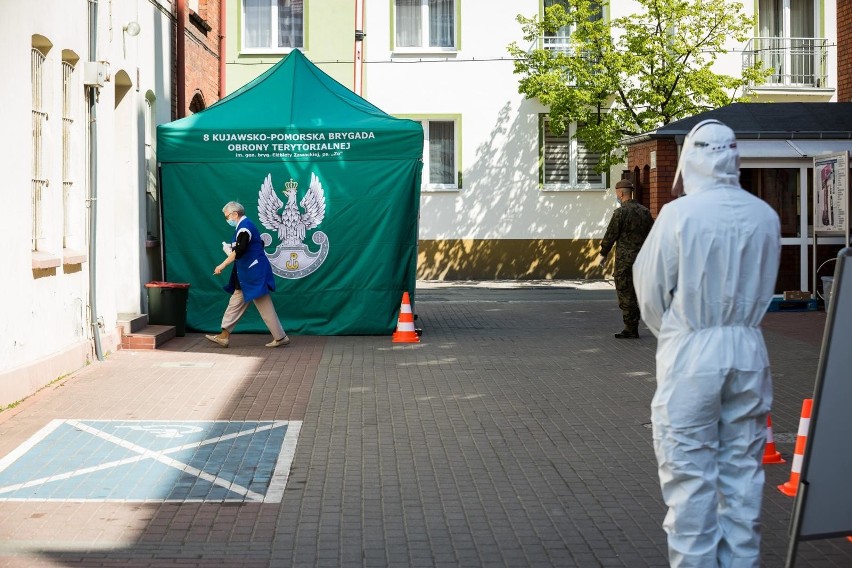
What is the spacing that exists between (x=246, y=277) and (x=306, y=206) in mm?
1831

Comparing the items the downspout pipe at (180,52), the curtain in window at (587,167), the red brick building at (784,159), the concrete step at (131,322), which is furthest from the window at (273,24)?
the concrete step at (131,322)

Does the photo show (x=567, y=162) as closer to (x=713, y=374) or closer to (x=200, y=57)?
(x=200, y=57)

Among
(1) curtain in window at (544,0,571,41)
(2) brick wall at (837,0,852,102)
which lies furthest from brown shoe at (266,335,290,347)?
(1) curtain in window at (544,0,571,41)

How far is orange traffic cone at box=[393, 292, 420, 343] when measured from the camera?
15570 mm

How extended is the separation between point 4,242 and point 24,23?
2007mm

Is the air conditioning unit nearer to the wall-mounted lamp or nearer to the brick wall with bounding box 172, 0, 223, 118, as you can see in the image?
the wall-mounted lamp

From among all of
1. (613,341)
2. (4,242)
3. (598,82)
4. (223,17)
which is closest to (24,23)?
(4,242)

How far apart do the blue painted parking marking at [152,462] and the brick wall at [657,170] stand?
11.7m

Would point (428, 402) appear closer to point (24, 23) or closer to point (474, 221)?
point (24, 23)

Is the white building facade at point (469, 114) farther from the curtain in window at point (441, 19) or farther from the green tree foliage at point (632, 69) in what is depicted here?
the green tree foliage at point (632, 69)

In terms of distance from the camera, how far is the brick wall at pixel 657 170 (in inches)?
787

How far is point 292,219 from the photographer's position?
16344 mm

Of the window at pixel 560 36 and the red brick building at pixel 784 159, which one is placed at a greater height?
the window at pixel 560 36

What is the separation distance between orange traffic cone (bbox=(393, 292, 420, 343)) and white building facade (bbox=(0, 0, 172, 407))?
3269mm
